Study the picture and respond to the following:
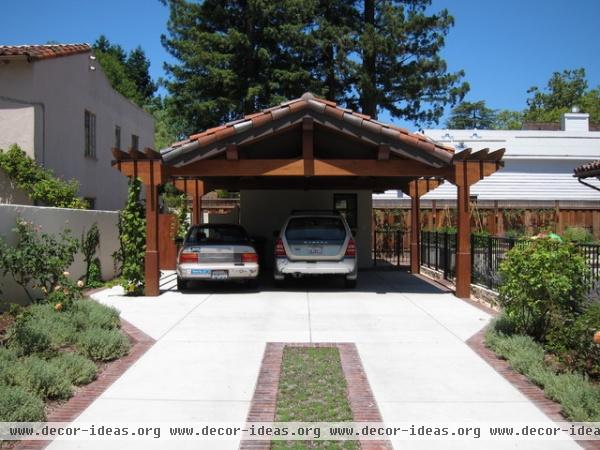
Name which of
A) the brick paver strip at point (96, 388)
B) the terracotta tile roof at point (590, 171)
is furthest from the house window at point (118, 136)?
the terracotta tile roof at point (590, 171)

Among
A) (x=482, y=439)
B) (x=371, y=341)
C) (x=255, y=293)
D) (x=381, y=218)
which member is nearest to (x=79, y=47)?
(x=255, y=293)

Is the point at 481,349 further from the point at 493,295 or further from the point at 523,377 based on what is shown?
the point at 493,295

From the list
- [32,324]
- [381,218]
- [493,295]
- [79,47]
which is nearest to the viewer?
[32,324]

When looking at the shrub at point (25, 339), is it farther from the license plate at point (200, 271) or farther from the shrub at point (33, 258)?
the license plate at point (200, 271)

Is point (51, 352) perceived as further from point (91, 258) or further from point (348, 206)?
point (348, 206)

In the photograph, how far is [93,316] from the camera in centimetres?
851

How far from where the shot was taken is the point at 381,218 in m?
24.1

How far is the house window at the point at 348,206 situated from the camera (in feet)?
64.2

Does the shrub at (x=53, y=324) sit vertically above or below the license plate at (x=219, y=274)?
below

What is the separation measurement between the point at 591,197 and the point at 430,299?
70.6 ft

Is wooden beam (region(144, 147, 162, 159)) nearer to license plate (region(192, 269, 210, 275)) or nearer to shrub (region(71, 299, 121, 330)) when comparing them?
license plate (region(192, 269, 210, 275))

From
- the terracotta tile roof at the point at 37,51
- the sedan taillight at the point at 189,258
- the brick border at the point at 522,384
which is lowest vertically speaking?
the brick border at the point at 522,384

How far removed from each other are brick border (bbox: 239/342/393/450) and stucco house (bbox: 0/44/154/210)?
421 inches

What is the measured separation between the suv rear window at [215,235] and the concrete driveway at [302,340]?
1185mm
